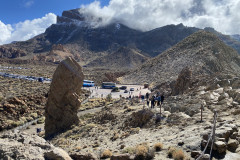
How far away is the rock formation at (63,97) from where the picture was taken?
59.6 feet

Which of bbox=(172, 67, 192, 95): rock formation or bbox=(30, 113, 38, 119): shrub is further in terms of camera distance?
bbox=(30, 113, 38, 119): shrub

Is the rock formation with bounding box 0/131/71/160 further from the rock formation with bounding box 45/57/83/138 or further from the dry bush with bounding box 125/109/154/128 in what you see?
the rock formation with bounding box 45/57/83/138

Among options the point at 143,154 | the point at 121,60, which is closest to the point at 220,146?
the point at 143,154

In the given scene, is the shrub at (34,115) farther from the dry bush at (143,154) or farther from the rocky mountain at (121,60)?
the rocky mountain at (121,60)

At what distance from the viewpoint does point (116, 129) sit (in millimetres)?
15867

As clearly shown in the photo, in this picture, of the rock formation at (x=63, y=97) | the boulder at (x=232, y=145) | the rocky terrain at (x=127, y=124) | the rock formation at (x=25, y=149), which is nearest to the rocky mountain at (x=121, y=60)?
the rocky terrain at (x=127, y=124)

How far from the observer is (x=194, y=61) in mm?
59438

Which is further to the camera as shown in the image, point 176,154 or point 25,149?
point 176,154

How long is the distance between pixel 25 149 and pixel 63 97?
504 inches

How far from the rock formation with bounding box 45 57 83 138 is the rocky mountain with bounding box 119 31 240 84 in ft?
124

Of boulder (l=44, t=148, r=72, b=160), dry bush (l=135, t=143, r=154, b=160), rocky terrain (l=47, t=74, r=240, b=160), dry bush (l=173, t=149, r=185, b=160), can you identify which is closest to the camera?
boulder (l=44, t=148, r=72, b=160)

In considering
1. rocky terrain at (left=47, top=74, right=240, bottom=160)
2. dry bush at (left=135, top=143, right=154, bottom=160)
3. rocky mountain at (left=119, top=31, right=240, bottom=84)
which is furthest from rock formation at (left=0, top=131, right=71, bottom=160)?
rocky mountain at (left=119, top=31, right=240, bottom=84)

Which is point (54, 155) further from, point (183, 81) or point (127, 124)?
point (183, 81)

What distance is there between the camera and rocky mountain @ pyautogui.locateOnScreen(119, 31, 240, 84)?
5651 centimetres
